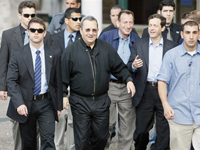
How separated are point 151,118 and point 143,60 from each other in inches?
34.4

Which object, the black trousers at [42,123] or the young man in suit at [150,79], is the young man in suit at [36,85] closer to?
the black trousers at [42,123]

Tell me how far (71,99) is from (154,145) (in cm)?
158

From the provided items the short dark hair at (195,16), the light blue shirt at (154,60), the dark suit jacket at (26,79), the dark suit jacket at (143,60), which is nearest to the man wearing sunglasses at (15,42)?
the dark suit jacket at (26,79)

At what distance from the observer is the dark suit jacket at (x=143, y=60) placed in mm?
6910

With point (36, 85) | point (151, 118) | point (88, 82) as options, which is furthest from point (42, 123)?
point (151, 118)

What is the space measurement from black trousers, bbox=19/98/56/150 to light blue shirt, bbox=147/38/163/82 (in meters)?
1.57

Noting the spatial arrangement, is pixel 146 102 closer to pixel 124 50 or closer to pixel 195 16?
pixel 124 50

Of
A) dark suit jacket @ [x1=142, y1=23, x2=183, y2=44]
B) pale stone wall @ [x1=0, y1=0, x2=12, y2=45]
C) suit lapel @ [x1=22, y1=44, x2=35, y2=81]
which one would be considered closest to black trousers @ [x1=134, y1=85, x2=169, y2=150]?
dark suit jacket @ [x1=142, y1=23, x2=183, y2=44]

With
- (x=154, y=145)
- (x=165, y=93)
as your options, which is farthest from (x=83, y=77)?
(x=154, y=145)

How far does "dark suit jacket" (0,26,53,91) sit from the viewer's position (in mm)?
6855

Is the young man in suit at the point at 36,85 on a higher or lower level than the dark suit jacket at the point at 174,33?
lower

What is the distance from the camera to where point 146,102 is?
700cm

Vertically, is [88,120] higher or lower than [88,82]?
lower

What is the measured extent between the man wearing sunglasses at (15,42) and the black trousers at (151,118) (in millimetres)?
1647
